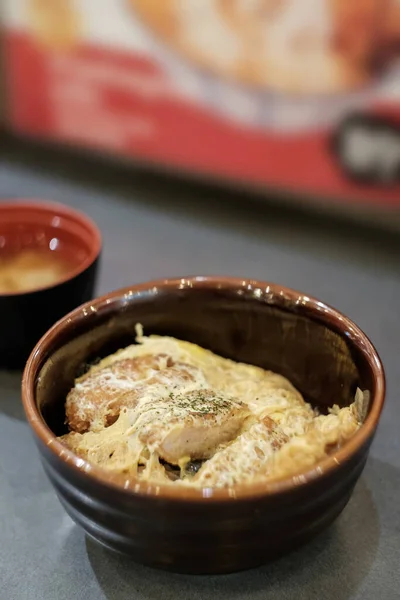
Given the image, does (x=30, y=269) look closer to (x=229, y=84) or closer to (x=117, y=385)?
(x=117, y=385)

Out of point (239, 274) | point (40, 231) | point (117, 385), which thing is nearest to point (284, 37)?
point (239, 274)

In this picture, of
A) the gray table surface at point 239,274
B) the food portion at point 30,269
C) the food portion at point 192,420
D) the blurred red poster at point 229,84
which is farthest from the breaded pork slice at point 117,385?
the blurred red poster at point 229,84

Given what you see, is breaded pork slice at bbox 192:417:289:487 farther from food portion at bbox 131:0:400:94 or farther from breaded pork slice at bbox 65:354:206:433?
food portion at bbox 131:0:400:94

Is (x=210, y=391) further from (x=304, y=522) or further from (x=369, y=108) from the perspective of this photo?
(x=369, y=108)

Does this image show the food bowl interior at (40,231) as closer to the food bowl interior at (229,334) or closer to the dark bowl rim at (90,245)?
the dark bowl rim at (90,245)

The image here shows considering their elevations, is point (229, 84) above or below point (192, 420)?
above

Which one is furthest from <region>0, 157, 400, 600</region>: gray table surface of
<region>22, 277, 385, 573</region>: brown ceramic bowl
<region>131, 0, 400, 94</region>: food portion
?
<region>131, 0, 400, 94</region>: food portion
